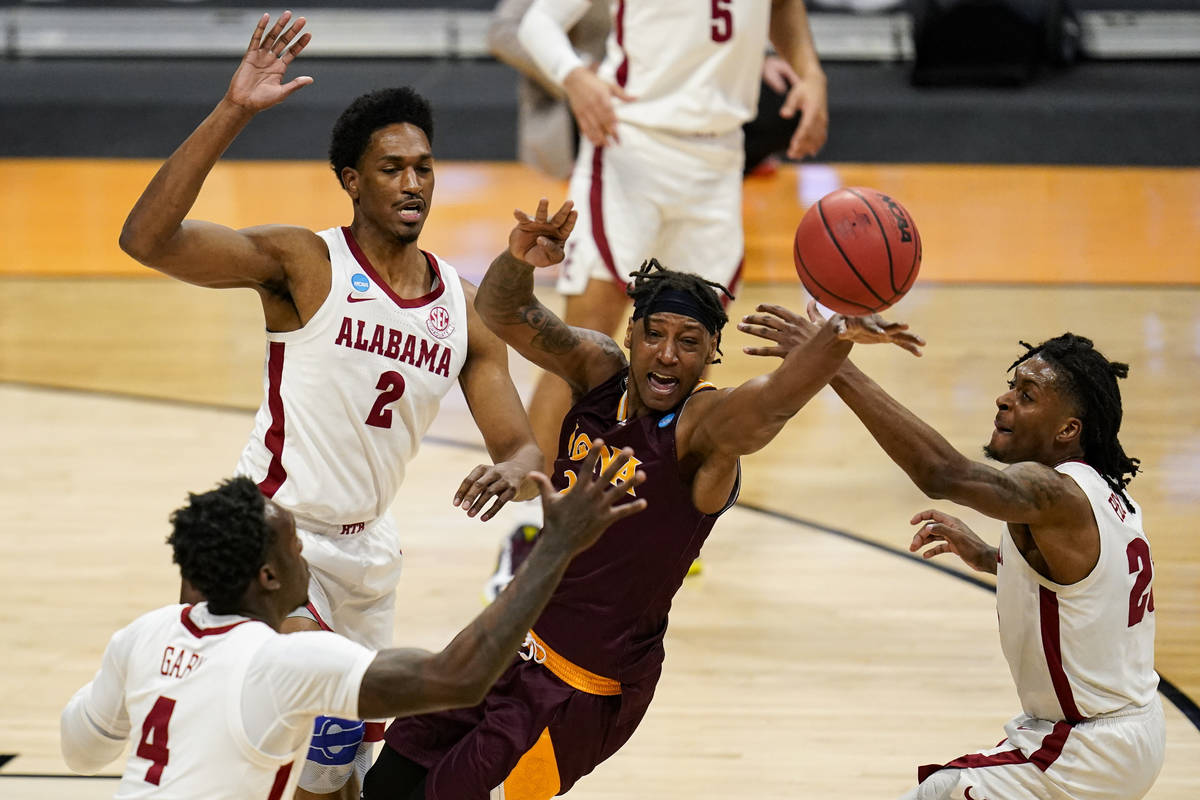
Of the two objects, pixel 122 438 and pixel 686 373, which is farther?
pixel 122 438

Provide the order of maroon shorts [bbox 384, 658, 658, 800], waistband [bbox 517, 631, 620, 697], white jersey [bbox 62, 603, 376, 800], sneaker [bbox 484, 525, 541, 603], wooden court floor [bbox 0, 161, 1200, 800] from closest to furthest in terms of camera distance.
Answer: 1. white jersey [bbox 62, 603, 376, 800]
2. maroon shorts [bbox 384, 658, 658, 800]
3. waistband [bbox 517, 631, 620, 697]
4. wooden court floor [bbox 0, 161, 1200, 800]
5. sneaker [bbox 484, 525, 541, 603]

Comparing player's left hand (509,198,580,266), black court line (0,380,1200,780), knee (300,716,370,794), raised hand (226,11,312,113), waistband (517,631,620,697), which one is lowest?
black court line (0,380,1200,780)

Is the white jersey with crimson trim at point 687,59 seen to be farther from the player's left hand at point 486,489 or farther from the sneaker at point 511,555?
the player's left hand at point 486,489

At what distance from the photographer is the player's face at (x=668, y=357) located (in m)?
3.79

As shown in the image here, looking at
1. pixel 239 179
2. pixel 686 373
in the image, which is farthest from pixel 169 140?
pixel 686 373

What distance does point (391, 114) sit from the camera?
4.18 metres

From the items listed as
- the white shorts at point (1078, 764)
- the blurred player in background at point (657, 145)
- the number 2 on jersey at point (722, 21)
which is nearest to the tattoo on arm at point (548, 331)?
the white shorts at point (1078, 764)

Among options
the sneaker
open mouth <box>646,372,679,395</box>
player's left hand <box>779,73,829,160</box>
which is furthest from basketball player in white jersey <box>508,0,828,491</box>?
open mouth <box>646,372,679,395</box>

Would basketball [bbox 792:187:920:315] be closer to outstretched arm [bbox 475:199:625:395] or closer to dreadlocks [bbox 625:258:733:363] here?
dreadlocks [bbox 625:258:733:363]

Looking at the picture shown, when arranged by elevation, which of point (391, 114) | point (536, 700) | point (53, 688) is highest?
point (391, 114)

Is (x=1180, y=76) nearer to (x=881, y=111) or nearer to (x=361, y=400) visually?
(x=881, y=111)

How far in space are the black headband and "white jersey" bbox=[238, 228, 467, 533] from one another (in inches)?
24.5

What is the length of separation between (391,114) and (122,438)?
4.48m

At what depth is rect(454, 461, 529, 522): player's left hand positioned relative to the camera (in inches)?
142
